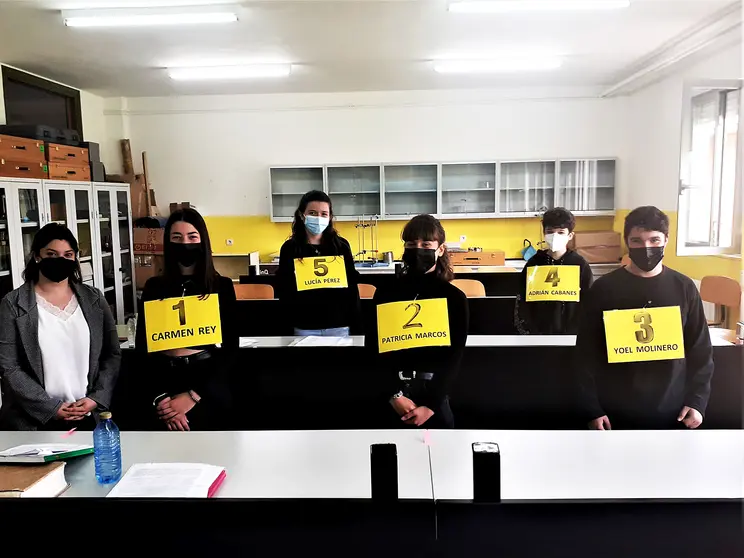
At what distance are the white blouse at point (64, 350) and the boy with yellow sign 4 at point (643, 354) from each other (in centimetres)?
198

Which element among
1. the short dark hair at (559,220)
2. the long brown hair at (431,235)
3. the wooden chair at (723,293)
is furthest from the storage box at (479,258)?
the long brown hair at (431,235)

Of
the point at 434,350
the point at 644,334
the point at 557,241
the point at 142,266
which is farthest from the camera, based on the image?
the point at 142,266

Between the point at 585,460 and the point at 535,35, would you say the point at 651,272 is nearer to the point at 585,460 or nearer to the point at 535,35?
the point at 585,460

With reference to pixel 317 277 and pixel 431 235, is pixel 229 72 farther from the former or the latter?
pixel 431 235

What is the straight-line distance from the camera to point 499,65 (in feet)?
19.2

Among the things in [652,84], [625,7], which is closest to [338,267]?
[625,7]

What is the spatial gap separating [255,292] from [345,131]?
348 cm

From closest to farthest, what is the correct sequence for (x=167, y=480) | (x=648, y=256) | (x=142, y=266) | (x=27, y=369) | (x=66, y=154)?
1. (x=167, y=480)
2. (x=648, y=256)
3. (x=27, y=369)
4. (x=66, y=154)
5. (x=142, y=266)

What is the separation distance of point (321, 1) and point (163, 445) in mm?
3382

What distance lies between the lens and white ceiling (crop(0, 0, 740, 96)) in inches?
162

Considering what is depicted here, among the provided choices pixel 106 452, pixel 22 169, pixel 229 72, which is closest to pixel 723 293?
pixel 106 452

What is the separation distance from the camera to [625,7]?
4.09m

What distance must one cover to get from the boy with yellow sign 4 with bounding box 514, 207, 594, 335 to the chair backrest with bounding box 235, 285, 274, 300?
7.00ft

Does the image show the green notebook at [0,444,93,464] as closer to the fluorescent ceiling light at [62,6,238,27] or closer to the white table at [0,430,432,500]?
the white table at [0,430,432,500]
